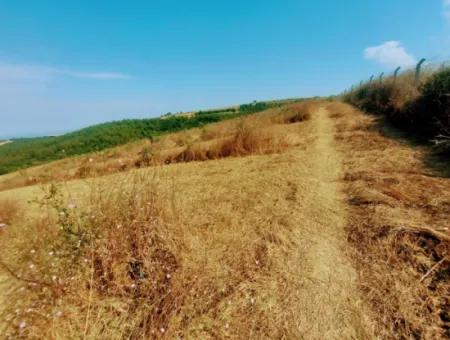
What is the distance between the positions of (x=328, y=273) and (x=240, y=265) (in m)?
0.71

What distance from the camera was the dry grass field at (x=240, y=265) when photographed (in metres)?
1.56

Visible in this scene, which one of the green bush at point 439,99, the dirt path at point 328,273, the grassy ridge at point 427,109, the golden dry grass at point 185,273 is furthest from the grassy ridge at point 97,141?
the golden dry grass at point 185,273

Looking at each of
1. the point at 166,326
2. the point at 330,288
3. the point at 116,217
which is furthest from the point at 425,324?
the point at 116,217

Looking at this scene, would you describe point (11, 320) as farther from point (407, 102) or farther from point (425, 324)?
point (407, 102)

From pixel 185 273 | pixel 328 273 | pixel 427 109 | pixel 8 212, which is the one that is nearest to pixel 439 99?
pixel 427 109

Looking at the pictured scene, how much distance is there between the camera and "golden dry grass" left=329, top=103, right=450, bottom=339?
1.57 meters

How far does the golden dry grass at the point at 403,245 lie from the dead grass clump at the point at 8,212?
4.20m

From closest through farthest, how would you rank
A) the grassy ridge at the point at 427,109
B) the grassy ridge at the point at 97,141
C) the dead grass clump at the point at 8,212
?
1. the dead grass clump at the point at 8,212
2. the grassy ridge at the point at 427,109
3. the grassy ridge at the point at 97,141

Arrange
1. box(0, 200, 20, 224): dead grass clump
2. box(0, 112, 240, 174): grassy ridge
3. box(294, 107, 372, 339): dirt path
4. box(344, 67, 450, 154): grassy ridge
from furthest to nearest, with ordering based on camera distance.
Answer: box(0, 112, 240, 174): grassy ridge
box(344, 67, 450, 154): grassy ridge
box(0, 200, 20, 224): dead grass clump
box(294, 107, 372, 339): dirt path

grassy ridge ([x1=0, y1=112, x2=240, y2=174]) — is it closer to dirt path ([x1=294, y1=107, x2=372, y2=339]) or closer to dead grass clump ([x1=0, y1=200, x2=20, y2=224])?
dead grass clump ([x1=0, y1=200, x2=20, y2=224])

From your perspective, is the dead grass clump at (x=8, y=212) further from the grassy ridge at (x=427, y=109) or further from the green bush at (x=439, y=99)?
the green bush at (x=439, y=99)

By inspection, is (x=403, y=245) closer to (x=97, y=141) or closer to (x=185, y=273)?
(x=185, y=273)

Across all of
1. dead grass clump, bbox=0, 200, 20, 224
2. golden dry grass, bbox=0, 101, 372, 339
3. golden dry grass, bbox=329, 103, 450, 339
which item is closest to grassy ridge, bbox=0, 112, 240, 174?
dead grass clump, bbox=0, 200, 20, 224

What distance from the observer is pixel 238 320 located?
5.30 ft
